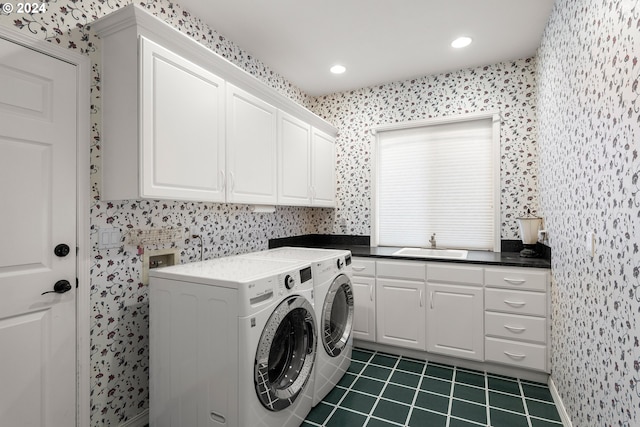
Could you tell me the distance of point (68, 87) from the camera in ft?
5.18

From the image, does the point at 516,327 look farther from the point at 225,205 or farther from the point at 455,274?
the point at 225,205

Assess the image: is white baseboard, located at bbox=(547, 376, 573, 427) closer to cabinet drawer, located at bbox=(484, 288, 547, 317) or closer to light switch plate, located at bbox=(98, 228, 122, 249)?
cabinet drawer, located at bbox=(484, 288, 547, 317)

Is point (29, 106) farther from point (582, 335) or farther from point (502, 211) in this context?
point (502, 211)

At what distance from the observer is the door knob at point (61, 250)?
5.05ft

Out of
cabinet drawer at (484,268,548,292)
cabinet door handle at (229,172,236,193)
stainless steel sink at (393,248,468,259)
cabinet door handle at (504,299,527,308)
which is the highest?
cabinet door handle at (229,172,236,193)

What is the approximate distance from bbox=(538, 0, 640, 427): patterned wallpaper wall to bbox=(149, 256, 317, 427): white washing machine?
1386 mm

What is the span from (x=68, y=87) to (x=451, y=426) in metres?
2.80

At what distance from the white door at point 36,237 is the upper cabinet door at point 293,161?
1463 mm

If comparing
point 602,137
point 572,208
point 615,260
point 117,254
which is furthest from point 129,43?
point 572,208

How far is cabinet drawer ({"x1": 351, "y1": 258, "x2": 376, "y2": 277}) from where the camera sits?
9.58ft

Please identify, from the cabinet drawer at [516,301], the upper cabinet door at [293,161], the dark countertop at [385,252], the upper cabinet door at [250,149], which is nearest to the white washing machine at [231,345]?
the upper cabinet door at [250,149]

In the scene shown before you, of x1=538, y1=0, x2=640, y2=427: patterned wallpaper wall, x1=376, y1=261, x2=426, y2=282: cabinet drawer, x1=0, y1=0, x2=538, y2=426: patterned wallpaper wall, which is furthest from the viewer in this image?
x1=376, y1=261, x2=426, y2=282: cabinet drawer

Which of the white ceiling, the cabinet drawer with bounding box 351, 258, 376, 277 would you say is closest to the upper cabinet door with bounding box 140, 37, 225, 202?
the white ceiling

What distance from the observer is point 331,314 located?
2.31 m
